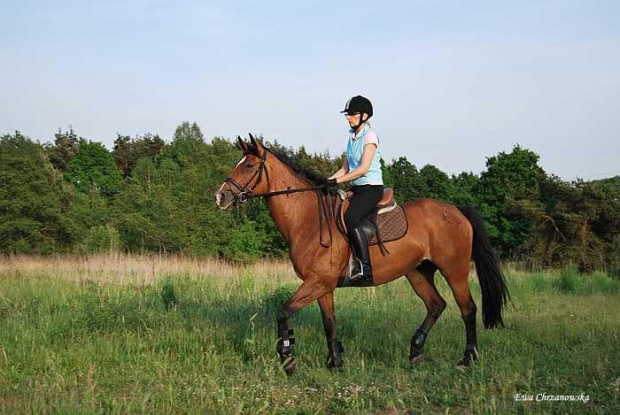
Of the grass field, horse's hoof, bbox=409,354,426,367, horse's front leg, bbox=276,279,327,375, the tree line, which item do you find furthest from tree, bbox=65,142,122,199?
horse's hoof, bbox=409,354,426,367

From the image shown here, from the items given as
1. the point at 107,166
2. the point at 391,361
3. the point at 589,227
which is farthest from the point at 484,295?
the point at 107,166

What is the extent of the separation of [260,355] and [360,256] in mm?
1679

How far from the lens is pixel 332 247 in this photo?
20.2 ft

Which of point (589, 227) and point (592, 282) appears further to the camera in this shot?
point (589, 227)

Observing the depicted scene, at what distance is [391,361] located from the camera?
6.47 m

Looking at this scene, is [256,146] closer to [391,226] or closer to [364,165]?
[364,165]

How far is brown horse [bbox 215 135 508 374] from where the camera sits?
238 inches

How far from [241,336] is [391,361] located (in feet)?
6.67

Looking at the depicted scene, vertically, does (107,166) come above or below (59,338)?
above

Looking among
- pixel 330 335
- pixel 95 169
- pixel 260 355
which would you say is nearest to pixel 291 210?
pixel 330 335

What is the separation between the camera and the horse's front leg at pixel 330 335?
244 inches

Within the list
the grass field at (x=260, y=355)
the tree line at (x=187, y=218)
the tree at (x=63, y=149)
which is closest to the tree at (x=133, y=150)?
the tree at (x=63, y=149)

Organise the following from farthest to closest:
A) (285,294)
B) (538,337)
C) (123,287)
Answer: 1. (123,287)
2. (285,294)
3. (538,337)

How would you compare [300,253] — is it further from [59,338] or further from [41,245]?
[41,245]
